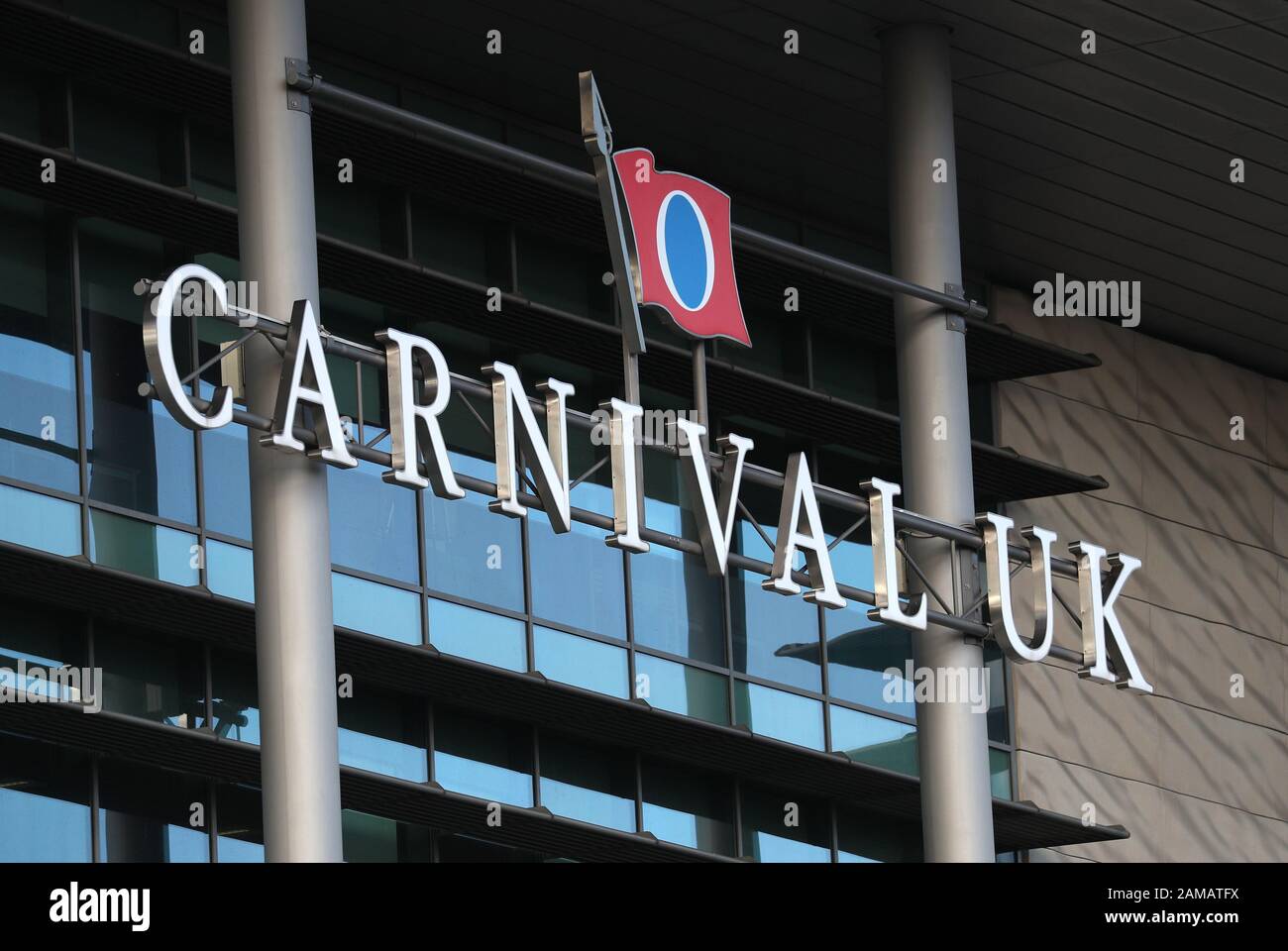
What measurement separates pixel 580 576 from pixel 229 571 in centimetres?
368

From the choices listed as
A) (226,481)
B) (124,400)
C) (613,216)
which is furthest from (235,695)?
(613,216)

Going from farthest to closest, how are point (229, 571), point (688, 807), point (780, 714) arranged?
point (780, 714) < point (688, 807) < point (229, 571)

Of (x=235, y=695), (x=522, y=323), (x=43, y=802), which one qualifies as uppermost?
(x=522, y=323)

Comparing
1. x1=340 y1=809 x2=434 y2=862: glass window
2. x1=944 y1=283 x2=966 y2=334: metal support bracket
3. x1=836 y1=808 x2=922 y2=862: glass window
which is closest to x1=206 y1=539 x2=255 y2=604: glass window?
x1=340 y1=809 x2=434 y2=862: glass window

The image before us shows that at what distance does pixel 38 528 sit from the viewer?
19000 mm

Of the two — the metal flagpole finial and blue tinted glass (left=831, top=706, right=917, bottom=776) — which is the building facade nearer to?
blue tinted glass (left=831, top=706, right=917, bottom=776)

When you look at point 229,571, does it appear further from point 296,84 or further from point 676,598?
point 676,598

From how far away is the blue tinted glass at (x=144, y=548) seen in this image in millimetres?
19281

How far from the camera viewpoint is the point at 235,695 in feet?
66.6

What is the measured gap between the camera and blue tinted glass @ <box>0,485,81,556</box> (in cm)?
1892

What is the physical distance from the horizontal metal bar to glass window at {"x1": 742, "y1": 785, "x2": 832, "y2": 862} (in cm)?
493

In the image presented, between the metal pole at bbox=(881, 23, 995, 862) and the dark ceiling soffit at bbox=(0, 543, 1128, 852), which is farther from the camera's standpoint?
the metal pole at bbox=(881, 23, 995, 862)

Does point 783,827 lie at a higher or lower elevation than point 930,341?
lower
